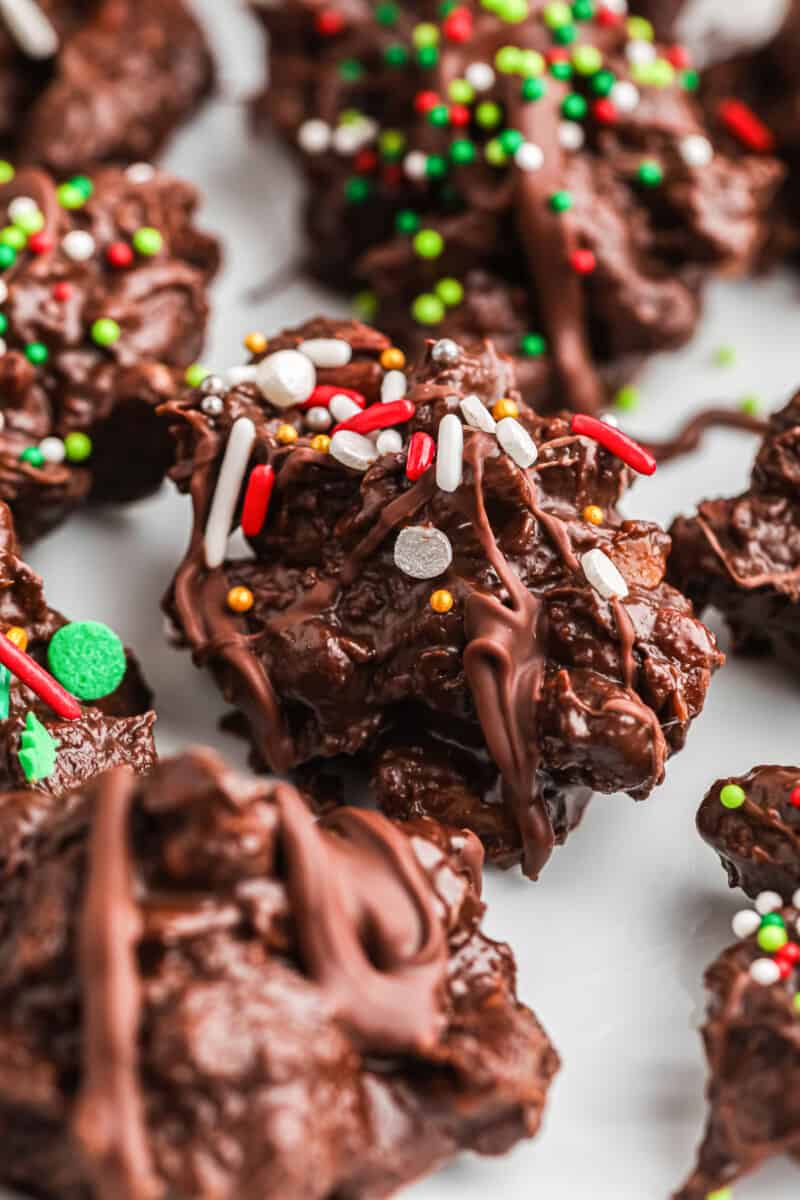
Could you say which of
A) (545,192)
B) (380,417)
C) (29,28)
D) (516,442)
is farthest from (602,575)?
(29,28)

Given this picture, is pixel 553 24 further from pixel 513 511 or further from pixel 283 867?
pixel 283 867

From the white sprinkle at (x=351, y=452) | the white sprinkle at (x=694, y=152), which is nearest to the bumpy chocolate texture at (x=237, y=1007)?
the white sprinkle at (x=351, y=452)

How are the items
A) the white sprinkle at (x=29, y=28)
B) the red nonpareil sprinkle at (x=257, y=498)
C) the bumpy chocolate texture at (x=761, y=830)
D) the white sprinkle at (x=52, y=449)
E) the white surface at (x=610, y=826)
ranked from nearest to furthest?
the white surface at (x=610, y=826), the bumpy chocolate texture at (x=761, y=830), the red nonpareil sprinkle at (x=257, y=498), the white sprinkle at (x=52, y=449), the white sprinkle at (x=29, y=28)

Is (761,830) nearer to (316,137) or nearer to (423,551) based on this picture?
(423,551)

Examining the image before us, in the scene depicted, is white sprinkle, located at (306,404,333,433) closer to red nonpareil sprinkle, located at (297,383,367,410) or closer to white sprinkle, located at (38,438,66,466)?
red nonpareil sprinkle, located at (297,383,367,410)

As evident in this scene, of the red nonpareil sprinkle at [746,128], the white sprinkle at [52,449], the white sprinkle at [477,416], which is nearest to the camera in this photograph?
the white sprinkle at [477,416]

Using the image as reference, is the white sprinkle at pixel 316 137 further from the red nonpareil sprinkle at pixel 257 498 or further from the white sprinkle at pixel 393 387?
the red nonpareil sprinkle at pixel 257 498
